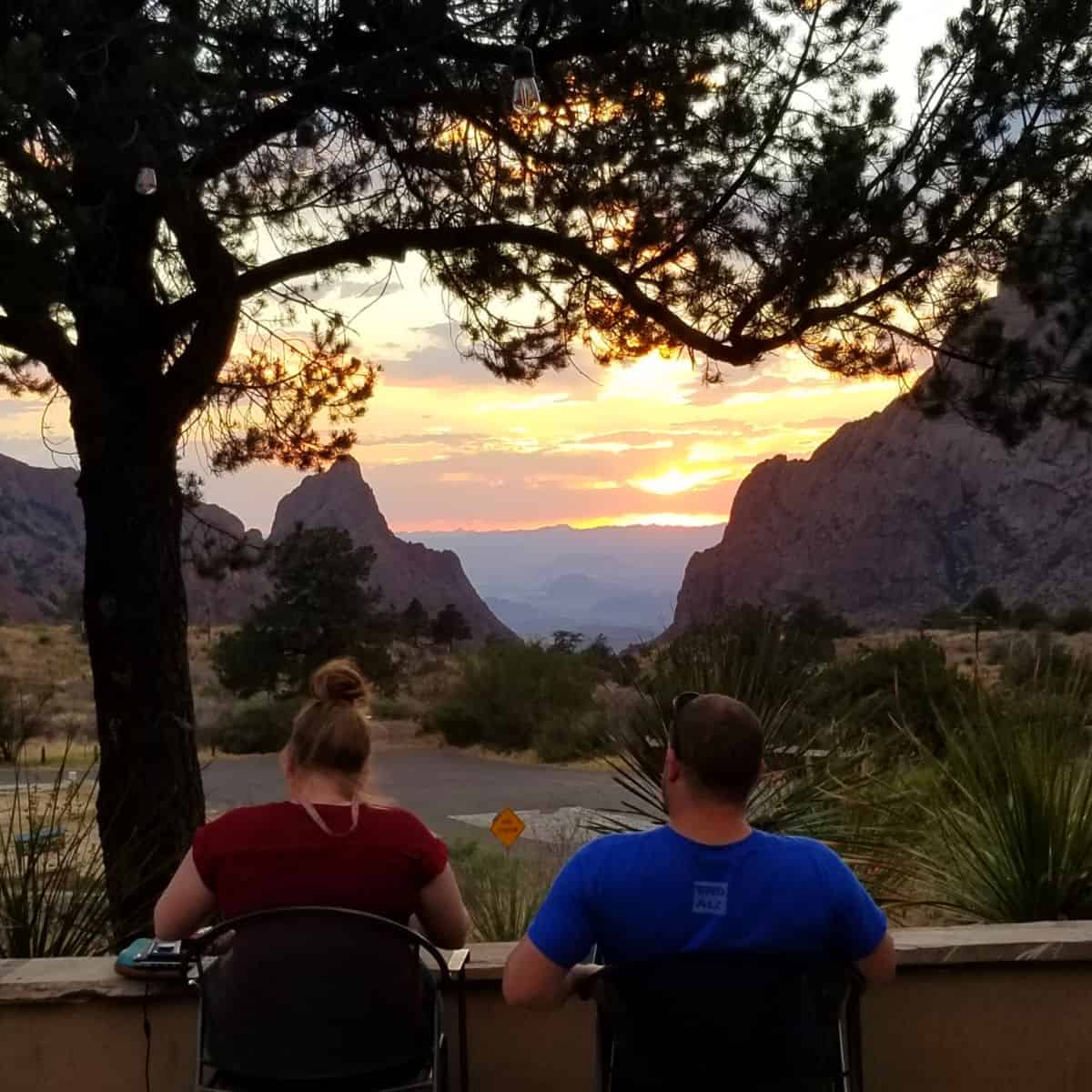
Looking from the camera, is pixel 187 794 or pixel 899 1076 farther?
pixel 187 794

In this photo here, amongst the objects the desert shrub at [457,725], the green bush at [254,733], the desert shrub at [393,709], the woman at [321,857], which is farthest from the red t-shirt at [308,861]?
the desert shrub at [393,709]

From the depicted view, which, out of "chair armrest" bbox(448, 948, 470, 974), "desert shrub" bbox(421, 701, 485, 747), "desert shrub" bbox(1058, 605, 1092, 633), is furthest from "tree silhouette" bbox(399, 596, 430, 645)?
"chair armrest" bbox(448, 948, 470, 974)

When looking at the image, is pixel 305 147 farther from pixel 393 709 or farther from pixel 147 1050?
pixel 393 709

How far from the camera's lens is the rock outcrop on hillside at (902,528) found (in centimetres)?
6309

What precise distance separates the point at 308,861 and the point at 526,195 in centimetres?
442

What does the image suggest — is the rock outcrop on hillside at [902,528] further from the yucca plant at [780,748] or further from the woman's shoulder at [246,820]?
the woman's shoulder at [246,820]

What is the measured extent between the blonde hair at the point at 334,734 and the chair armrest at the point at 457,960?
410mm

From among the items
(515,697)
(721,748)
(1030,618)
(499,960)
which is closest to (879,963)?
(721,748)

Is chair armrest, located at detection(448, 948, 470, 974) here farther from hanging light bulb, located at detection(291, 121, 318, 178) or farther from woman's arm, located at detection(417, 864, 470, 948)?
hanging light bulb, located at detection(291, 121, 318, 178)

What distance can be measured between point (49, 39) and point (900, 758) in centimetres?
466

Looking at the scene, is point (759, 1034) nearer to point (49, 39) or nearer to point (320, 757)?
point (320, 757)

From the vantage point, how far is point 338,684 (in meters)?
2.89

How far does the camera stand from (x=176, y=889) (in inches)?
101

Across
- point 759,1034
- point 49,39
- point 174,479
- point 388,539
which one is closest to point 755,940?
point 759,1034
